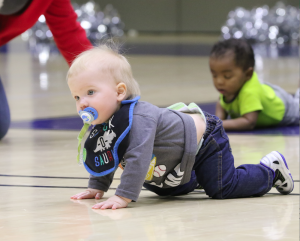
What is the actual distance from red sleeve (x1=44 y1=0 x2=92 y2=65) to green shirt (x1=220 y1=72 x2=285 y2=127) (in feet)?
2.63

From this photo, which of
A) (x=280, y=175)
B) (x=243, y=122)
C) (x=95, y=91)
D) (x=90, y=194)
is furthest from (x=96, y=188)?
(x=243, y=122)

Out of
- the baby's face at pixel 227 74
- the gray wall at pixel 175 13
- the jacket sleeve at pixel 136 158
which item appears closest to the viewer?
the jacket sleeve at pixel 136 158

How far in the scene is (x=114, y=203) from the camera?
4.37 feet

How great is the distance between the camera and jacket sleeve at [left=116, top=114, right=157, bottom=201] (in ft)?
4.35

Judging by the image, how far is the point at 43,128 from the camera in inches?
108

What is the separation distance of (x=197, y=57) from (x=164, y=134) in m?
6.82

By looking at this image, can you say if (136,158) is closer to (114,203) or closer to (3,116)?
(114,203)

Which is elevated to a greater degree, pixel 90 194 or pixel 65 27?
pixel 65 27

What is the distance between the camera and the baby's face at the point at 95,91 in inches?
53.4

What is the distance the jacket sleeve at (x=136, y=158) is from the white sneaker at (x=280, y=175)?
1.28 ft

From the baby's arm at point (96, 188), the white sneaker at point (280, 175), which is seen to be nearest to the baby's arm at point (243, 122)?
the white sneaker at point (280, 175)

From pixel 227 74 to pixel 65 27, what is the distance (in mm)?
809

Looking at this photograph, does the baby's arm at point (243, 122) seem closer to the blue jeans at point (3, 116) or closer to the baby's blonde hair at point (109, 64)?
the blue jeans at point (3, 116)

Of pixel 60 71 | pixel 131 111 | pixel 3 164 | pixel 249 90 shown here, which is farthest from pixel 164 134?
pixel 60 71
